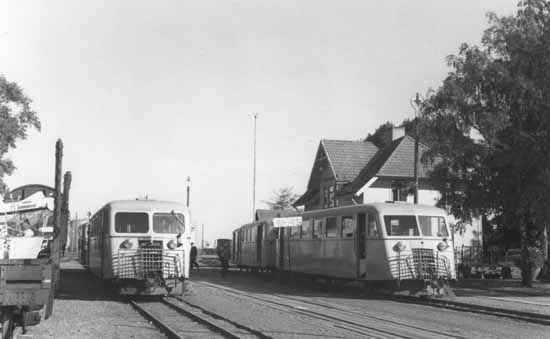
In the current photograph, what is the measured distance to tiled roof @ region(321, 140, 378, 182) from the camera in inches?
1940

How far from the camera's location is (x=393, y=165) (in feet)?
152

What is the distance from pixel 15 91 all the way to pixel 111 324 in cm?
2330

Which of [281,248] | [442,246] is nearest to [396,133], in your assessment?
[281,248]

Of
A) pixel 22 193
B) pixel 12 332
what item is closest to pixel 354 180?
pixel 22 193

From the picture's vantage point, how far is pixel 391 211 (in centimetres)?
2069

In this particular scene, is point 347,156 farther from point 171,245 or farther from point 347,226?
point 171,245

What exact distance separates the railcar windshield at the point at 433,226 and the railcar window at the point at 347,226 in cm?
218

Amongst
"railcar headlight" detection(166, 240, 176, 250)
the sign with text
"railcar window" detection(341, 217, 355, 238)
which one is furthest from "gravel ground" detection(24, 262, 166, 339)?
"railcar window" detection(341, 217, 355, 238)

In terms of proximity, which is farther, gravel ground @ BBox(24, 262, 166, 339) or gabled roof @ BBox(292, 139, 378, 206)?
gabled roof @ BBox(292, 139, 378, 206)

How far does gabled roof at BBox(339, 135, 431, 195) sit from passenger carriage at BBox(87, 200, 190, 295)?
88.1 ft

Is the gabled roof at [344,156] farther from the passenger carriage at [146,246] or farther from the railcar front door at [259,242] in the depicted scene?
the passenger carriage at [146,246]

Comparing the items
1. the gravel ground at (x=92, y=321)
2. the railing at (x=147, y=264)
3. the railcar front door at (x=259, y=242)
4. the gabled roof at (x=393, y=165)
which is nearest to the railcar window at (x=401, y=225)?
the railing at (x=147, y=264)

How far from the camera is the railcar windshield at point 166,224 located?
19469 mm

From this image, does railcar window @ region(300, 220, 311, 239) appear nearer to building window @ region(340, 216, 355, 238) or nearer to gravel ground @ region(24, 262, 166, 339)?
building window @ region(340, 216, 355, 238)
